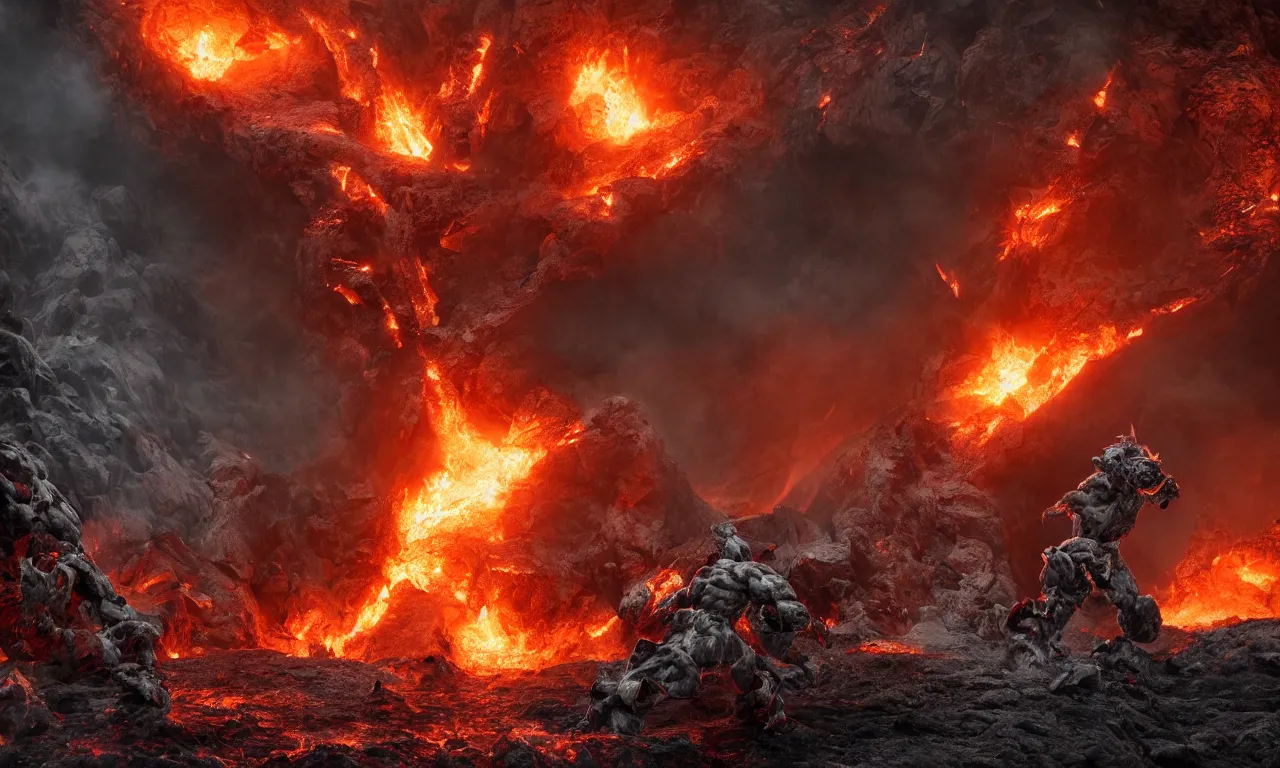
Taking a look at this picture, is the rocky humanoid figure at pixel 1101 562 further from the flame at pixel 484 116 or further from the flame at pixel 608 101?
the flame at pixel 484 116

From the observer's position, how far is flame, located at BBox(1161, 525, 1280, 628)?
637 inches

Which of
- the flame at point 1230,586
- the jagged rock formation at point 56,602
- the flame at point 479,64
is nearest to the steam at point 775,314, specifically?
the flame at point 479,64

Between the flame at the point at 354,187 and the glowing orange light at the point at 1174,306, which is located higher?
the flame at the point at 354,187

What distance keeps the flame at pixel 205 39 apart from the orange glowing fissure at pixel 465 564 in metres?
13.3

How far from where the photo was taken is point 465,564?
2017 centimetres

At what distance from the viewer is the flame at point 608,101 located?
87.2 ft

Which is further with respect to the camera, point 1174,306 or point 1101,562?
point 1174,306

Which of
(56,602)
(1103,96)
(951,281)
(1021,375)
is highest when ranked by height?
(1103,96)

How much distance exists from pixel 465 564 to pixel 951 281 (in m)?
14.9

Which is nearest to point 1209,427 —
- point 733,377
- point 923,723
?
point 733,377

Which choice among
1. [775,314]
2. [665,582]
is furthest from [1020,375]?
[665,582]

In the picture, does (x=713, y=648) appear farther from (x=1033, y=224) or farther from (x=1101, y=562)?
(x=1033, y=224)

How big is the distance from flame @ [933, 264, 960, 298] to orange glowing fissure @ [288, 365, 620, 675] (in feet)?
36.3

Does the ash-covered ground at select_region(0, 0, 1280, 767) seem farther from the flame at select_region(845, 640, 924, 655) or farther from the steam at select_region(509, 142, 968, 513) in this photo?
the flame at select_region(845, 640, 924, 655)
